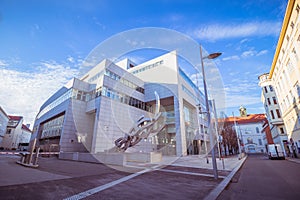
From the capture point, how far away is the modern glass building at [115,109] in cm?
2503

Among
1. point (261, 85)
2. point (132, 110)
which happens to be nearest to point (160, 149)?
point (132, 110)

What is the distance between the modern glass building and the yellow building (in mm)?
13063

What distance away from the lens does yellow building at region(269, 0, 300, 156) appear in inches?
691

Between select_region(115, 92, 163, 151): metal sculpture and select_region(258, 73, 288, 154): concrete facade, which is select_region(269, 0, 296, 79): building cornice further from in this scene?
select_region(115, 92, 163, 151): metal sculpture

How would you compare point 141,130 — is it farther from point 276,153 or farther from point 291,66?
point 276,153

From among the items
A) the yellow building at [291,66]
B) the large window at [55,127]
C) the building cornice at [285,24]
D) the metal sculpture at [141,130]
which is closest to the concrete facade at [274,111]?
the yellow building at [291,66]

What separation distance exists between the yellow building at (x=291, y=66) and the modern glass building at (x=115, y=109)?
13.1 meters

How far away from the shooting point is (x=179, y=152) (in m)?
27.7

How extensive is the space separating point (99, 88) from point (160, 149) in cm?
1878

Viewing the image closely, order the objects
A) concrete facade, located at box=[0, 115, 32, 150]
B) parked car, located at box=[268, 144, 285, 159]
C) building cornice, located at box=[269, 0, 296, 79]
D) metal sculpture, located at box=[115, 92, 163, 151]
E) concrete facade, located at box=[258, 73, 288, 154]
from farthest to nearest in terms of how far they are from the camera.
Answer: concrete facade, located at box=[0, 115, 32, 150] → concrete facade, located at box=[258, 73, 288, 154] → parked car, located at box=[268, 144, 285, 159] → building cornice, located at box=[269, 0, 296, 79] → metal sculpture, located at box=[115, 92, 163, 151]

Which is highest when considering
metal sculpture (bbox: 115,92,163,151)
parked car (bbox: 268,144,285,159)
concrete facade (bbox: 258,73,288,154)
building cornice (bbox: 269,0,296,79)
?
building cornice (bbox: 269,0,296,79)

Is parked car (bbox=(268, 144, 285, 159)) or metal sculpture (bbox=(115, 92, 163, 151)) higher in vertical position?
metal sculpture (bbox=(115, 92, 163, 151))

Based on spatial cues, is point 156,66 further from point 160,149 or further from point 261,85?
point 261,85

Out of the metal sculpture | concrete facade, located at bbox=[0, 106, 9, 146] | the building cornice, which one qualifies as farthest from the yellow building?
concrete facade, located at bbox=[0, 106, 9, 146]
